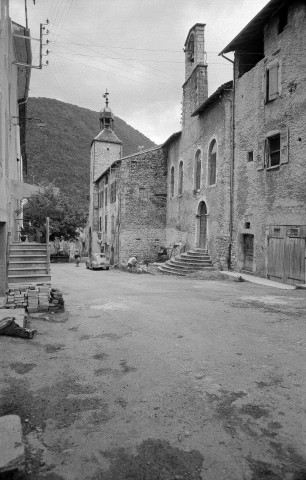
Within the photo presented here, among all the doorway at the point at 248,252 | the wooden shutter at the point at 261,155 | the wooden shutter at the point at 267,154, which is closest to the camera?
the wooden shutter at the point at 267,154

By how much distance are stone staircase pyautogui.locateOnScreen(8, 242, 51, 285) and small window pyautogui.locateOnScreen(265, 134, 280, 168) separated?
9692 mm

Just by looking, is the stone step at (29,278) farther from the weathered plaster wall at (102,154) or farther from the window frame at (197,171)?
the weathered plaster wall at (102,154)

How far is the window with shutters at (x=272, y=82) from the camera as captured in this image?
13984 millimetres

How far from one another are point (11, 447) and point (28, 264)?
8.50 meters

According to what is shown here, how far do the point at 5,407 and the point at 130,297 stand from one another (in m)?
6.68

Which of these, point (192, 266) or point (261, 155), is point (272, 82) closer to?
point (261, 155)

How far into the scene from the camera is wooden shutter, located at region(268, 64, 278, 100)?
14.0 meters

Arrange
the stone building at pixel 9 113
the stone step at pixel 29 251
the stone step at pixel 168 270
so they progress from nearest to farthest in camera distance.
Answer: the stone building at pixel 9 113 → the stone step at pixel 29 251 → the stone step at pixel 168 270

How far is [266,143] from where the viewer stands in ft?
47.9

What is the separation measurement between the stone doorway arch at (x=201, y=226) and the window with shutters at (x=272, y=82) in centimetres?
768

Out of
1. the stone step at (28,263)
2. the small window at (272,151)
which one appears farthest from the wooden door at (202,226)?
the stone step at (28,263)

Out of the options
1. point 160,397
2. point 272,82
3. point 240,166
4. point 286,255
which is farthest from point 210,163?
point 160,397

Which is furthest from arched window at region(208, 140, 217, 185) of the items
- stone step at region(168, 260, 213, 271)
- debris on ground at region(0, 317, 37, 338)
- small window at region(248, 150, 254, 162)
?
debris on ground at region(0, 317, 37, 338)

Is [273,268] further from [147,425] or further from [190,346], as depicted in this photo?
[147,425]
